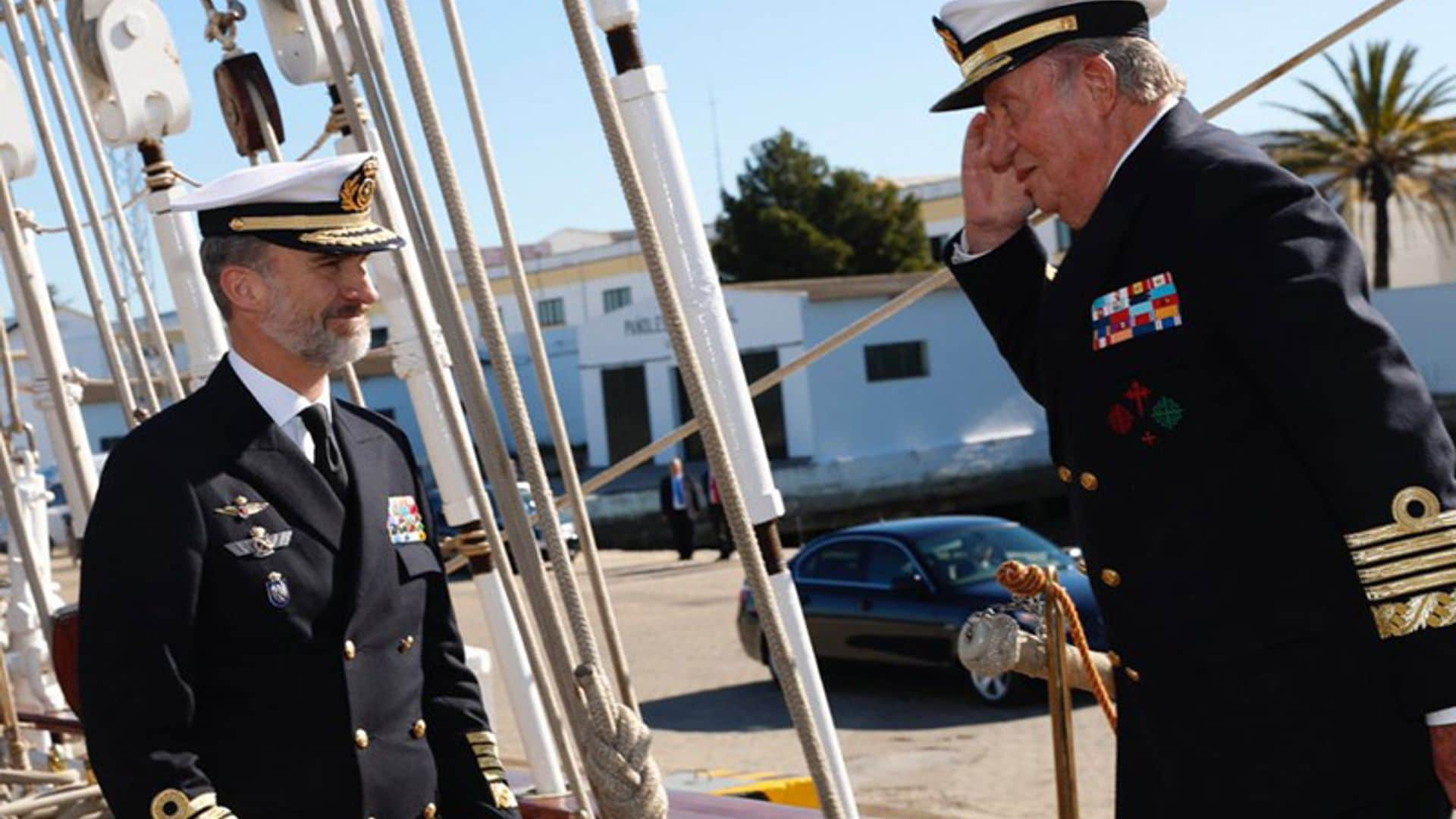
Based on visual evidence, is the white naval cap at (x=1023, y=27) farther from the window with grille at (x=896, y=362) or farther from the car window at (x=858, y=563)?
the window with grille at (x=896, y=362)

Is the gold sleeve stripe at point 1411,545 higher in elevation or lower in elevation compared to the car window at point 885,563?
higher

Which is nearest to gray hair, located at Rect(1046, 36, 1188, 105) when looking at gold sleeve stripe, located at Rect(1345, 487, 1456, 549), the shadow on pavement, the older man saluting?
the older man saluting

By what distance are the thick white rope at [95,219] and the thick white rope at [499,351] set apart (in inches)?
73.6

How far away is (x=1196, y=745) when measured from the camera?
2281mm

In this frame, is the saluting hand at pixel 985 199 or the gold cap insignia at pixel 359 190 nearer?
the saluting hand at pixel 985 199

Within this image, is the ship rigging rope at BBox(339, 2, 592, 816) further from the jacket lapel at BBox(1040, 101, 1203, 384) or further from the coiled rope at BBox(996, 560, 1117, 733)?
the jacket lapel at BBox(1040, 101, 1203, 384)

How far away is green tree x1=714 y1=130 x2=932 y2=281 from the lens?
50.6 metres

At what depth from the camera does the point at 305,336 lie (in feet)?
8.77

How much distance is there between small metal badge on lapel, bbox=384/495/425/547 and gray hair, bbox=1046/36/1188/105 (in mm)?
1134

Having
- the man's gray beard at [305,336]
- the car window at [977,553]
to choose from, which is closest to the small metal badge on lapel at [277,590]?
the man's gray beard at [305,336]

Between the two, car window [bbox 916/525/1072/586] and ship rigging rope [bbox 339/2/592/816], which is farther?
car window [bbox 916/525/1072/586]

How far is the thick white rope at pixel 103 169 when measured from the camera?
4711mm

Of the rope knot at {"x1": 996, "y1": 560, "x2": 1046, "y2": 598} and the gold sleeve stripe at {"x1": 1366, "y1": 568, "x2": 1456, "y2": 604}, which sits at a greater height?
the gold sleeve stripe at {"x1": 1366, "y1": 568, "x2": 1456, "y2": 604}

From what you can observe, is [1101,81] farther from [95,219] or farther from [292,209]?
[95,219]
